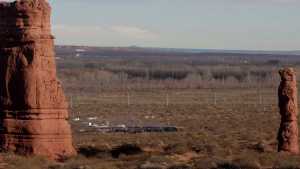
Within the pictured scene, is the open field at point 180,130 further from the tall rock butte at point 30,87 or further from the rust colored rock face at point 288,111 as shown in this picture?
the tall rock butte at point 30,87

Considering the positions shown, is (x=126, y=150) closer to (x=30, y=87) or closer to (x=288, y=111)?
(x=30, y=87)

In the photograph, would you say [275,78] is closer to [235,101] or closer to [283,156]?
[235,101]

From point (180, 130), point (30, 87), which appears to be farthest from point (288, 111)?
point (180, 130)

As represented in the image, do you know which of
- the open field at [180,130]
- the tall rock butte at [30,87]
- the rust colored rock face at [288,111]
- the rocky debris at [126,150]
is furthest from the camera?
the rocky debris at [126,150]

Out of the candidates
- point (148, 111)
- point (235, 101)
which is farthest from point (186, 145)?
point (235, 101)

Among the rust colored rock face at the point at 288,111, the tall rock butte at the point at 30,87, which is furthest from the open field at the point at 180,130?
the tall rock butte at the point at 30,87

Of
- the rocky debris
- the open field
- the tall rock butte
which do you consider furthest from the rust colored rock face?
the tall rock butte

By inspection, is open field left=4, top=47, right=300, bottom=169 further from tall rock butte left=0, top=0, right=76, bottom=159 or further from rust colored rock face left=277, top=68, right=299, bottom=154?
tall rock butte left=0, top=0, right=76, bottom=159
